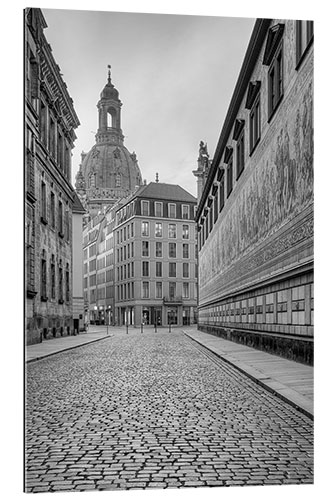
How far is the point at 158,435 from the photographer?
18.0 ft

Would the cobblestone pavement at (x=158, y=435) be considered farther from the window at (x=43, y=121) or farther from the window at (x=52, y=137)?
the window at (x=43, y=121)

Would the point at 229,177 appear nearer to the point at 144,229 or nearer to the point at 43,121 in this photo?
the point at 144,229

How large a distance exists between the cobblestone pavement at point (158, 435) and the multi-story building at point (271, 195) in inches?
130

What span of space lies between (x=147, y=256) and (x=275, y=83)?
321 inches

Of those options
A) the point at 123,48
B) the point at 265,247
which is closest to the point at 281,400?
the point at 123,48

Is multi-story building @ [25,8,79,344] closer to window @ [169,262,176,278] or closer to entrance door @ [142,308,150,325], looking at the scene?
entrance door @ [142,308,150,325]

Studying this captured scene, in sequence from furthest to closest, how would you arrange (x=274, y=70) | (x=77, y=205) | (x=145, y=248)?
(x=274, y=70) → (x=145, y=248) → (x=77, y=205)

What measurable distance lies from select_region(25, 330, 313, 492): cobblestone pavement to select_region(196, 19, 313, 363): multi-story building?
130 inches

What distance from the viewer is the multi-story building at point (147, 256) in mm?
7098

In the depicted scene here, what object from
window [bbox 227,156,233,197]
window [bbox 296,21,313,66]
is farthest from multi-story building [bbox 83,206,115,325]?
window [bbox 227,156,233,197]

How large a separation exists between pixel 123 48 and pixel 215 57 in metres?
1.01

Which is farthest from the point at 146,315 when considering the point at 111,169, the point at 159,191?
the point at 111,169

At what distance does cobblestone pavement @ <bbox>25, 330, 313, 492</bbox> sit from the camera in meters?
4.23

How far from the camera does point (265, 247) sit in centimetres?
1529
